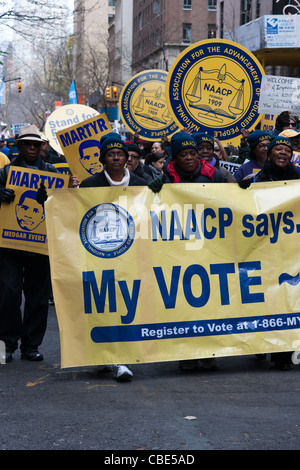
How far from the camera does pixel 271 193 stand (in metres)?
7.03

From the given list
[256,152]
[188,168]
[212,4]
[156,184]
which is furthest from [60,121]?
[212,4]

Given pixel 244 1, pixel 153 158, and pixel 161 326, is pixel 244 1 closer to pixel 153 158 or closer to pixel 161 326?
pixel 153 158

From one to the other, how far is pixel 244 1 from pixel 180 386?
1313 inches

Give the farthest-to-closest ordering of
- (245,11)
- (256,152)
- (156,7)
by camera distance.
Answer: (156,7), (245,11), (256,152)

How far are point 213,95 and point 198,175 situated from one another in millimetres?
2775

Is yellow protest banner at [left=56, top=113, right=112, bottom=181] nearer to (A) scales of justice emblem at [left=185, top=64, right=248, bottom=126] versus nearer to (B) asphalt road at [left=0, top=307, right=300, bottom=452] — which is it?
(A) scales of justice emblem at [left=185, top=64, right=248, bottom=126]

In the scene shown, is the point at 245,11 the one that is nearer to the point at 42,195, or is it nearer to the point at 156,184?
the point at 156,184

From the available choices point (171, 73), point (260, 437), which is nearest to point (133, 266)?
point (260, 437)

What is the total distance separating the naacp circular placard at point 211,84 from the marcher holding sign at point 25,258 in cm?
249

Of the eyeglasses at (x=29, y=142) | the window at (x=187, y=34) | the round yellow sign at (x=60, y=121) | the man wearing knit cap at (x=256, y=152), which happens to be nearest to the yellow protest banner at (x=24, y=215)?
the eyeglasses at (x=29, y=142)

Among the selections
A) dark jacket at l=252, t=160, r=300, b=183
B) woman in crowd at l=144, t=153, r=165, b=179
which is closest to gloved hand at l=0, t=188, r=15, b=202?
dark jacket at l=252, t=160, r=300, b=183

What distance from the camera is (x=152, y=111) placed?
44.4 feet

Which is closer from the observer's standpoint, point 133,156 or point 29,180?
point 29,180
